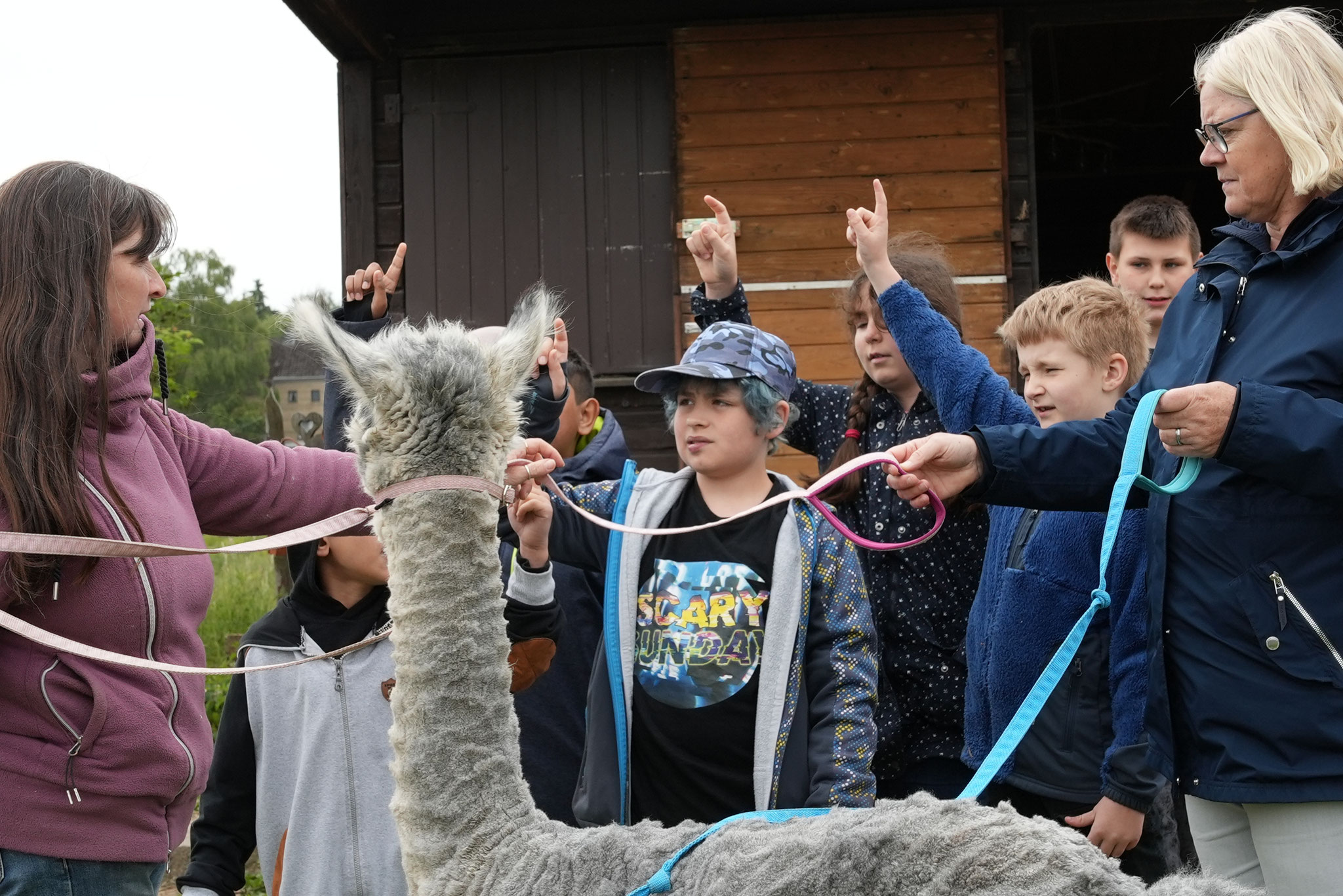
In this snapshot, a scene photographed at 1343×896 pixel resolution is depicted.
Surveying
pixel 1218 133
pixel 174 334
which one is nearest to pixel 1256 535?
pixel 1218 133

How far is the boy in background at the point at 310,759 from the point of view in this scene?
2867mm

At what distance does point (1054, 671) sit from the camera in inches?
76.7

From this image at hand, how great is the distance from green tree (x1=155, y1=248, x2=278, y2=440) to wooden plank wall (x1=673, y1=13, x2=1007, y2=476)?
494 cm

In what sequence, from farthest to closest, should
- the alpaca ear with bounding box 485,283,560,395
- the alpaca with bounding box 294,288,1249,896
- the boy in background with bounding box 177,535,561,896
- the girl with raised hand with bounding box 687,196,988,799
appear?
the girl with raised hand with bounding box 687,196,988,799 < the boy in background with bounding box 177,535,561,896 < the alpaca ear with bounding box 485,283,560,395 < the alpaca with bounding box 294,288,1249,896

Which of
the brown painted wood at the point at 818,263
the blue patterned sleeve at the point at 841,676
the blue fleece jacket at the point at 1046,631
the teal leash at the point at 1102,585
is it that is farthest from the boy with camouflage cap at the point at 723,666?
the brown painted wood at the point at 818,263

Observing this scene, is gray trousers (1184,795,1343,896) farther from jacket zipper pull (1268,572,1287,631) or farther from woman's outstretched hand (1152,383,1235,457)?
woman's outstretched hand (1152,383,1235,457)

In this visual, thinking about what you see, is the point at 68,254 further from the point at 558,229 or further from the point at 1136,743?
the point at 558,229

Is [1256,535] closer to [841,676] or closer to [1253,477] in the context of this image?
[1253,477]

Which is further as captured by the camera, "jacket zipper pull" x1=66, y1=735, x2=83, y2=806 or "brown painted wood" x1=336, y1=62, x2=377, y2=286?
"brown painted wood" x1=336, y1=62, x2=377, y2=286

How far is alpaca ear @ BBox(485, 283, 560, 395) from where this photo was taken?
84.4 inches

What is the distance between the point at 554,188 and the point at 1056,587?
4.89 m

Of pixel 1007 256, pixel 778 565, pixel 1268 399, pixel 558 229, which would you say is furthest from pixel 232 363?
pixel 1268 399

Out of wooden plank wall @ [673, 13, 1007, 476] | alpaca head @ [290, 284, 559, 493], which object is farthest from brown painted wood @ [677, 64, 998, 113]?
alpaca head @ [290, 284, 559, 493]

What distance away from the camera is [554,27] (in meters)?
7.03
